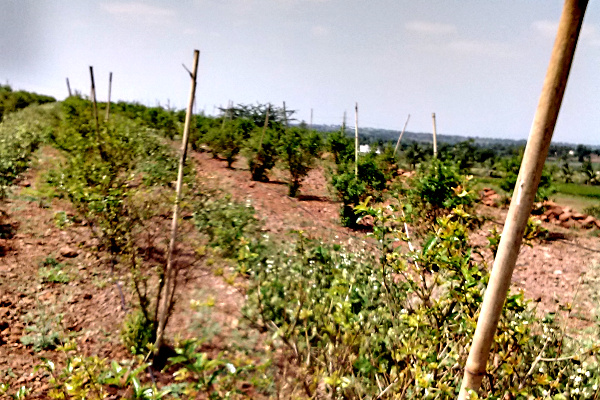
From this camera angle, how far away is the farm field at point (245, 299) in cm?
188

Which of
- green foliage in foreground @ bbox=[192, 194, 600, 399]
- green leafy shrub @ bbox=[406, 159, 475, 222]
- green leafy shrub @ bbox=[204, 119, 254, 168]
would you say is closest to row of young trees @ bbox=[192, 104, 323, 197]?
green leafy shrub @ bbox=[204, 119, 254, 168]

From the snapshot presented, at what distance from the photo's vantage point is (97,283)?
516cm

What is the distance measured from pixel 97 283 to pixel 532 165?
17.5 ft

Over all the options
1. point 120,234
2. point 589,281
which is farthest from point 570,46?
point 589,281

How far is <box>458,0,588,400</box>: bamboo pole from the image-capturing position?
1.04 meters

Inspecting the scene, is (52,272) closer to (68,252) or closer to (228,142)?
(68,252)

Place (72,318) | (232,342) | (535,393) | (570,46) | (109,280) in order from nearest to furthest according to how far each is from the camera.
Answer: (570,46) → (535,393) → (232,342) → (72,318) → (109,280)

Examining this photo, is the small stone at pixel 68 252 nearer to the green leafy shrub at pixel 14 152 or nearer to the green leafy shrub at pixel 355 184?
the green leafy shrub at pixel 14 152

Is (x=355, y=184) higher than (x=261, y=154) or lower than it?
lower

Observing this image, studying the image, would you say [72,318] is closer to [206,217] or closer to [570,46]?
[206,217]

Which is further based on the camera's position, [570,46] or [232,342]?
[232,342]

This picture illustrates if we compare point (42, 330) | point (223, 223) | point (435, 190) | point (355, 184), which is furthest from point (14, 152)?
point (435, 190)

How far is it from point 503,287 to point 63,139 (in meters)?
8.29

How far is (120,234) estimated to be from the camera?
4.34 metres
